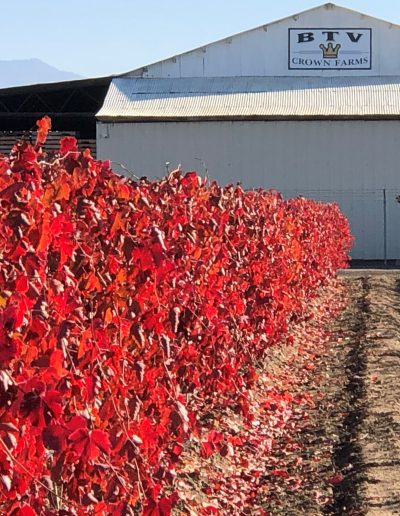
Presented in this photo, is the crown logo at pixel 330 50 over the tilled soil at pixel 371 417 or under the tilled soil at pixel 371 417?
over

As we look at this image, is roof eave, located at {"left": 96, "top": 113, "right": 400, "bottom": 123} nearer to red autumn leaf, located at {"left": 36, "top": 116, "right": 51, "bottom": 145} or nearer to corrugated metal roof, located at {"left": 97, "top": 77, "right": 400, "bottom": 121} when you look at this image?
corrugated metal roof, located at {"left": 97, "top": 77, "right": 400, "bottom": 121}

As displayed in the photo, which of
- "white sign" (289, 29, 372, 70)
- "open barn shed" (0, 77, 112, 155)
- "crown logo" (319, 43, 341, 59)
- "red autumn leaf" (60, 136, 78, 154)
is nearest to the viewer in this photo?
"red autumn leaf" (60, 136, 78, 154)

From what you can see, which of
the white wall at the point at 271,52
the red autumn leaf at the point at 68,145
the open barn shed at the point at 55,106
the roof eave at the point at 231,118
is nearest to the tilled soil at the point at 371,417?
the red autumn leaf at the point at 68,145

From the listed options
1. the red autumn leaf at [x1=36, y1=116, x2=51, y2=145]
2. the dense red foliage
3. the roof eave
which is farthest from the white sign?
the red autumn leaf at [x1=36, y1=116, x2=51, y2=145]

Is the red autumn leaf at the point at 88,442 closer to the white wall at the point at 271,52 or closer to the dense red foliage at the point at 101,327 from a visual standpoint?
the dense red foliage at the point at 101,327

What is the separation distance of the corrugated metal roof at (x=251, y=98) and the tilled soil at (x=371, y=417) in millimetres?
16786

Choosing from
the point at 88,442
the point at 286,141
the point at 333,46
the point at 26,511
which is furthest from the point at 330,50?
the point at 26,511

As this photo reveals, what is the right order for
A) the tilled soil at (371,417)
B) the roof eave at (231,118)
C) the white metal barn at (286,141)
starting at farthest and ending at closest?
the white metal barn at (286,141) < the roof eave at (231,118) < the tilled soil at (371,417)

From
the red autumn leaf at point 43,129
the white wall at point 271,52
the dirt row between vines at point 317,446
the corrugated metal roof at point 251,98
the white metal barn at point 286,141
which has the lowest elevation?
the dirt row between vines at point 317,446

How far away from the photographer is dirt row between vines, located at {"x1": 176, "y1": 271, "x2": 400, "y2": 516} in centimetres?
630

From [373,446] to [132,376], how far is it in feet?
10.2

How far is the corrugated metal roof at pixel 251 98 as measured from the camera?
3142 centimetres

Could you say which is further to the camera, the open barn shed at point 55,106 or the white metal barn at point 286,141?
the open barn shed at point 55,106

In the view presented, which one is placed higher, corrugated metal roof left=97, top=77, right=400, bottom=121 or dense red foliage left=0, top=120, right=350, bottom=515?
corrugated metal roof left=97, top=77, right=400, bottom=121
